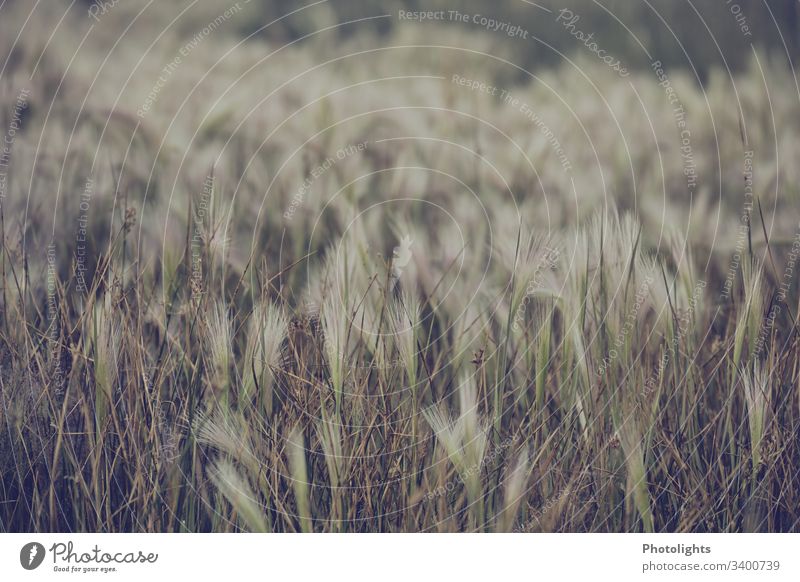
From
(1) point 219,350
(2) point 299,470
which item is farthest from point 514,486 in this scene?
(1) point 219,350

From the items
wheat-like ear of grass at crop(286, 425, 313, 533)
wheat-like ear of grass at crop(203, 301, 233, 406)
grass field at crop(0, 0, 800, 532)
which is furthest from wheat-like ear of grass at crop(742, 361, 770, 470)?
wheat-like ear of grass at crop(203, 301, 233, 406)

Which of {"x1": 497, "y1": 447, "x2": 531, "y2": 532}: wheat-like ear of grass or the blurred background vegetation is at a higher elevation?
the blurred background vegetation

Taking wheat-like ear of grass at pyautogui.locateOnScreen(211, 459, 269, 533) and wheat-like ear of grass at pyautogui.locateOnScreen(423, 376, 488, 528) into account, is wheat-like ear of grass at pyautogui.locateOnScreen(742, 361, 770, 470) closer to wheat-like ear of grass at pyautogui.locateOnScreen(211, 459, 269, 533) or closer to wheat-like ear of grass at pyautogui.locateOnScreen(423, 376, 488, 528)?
wheat-like ear of grass at pyautogui.locateOnScreen(423, 376, 488, 528)

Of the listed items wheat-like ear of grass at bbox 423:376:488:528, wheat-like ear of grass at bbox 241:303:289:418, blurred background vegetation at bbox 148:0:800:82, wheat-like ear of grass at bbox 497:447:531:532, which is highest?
blurred background vegetation at bbox 148:0:800:82

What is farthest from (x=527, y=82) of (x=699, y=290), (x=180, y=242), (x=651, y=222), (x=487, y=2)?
(x=180, y=242)

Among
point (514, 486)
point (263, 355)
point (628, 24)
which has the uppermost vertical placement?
point (628, 24)

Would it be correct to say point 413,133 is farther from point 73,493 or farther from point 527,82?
point 73,493

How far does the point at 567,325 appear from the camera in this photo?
96 centimetres

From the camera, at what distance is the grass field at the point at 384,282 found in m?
0.93

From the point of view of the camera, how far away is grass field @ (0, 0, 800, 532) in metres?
0.93

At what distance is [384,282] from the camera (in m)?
0.96

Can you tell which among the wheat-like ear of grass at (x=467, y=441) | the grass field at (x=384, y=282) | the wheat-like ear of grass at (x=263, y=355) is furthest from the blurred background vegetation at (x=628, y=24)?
the wheat-like ear of grass at (x=467, y=441)

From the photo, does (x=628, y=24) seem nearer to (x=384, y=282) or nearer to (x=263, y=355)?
(x=384, y=282)
